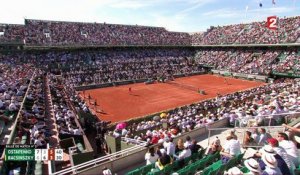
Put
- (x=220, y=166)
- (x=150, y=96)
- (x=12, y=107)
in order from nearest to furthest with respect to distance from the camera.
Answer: (x=220, y=166), (x=12, y=107), (x=150, y=96)

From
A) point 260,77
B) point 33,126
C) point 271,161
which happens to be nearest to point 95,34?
point 260,77

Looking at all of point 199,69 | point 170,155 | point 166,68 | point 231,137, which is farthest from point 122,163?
point 199,69

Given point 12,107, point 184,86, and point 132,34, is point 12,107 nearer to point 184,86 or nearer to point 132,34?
point 184,86

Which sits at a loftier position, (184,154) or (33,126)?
(184,154)

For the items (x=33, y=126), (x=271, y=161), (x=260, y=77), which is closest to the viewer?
(x=271, y=161)

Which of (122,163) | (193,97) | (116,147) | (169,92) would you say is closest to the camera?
(122,163)

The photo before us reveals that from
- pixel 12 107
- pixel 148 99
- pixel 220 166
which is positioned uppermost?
pixel 220 166

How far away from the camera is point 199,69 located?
215ft

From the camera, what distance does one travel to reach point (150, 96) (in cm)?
4169

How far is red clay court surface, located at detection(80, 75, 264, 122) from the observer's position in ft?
112

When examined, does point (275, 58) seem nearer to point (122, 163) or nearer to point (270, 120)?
point (270, 120)

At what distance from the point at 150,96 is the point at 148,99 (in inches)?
72.1

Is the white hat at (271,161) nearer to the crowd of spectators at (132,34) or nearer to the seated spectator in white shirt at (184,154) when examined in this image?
the seated spectator in white shirt at (184,154)

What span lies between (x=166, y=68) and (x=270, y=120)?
157 ft
